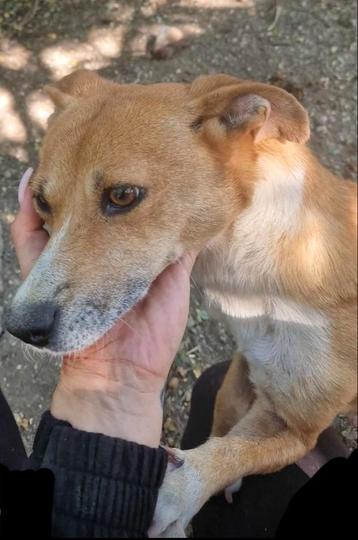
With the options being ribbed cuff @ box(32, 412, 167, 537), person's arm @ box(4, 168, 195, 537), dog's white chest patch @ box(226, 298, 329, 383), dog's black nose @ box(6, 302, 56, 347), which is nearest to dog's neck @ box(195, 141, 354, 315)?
dog's white chest patch @ box(226, 298, 329, 383)

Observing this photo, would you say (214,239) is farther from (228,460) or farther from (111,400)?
(228,460)

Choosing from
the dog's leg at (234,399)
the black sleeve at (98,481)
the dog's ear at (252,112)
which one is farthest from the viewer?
the dog's leg at (234,399)

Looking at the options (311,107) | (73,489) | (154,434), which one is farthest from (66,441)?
(311,107)

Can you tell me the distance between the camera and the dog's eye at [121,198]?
2.24 m

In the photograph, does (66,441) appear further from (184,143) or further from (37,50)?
(37,50)

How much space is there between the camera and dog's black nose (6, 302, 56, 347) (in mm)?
2105

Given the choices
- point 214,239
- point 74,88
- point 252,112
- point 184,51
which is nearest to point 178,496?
point 214,239

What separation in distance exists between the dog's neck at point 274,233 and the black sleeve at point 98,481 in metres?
1.13

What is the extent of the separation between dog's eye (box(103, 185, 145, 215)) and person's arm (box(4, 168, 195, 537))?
1.30 ft

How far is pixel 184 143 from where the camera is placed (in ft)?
7.98

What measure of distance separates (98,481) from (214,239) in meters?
1.26

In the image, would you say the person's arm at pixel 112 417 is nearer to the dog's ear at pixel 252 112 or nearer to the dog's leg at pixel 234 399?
the dog's ear at pixel 252 112

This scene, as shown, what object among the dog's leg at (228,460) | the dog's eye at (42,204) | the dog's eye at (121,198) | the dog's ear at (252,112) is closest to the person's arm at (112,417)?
the dog's eye at (42,204)

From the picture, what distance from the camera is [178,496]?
2.56 m
